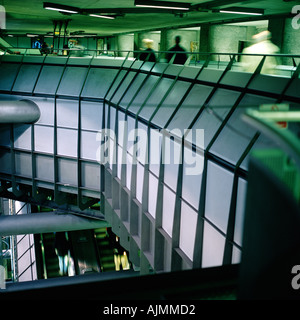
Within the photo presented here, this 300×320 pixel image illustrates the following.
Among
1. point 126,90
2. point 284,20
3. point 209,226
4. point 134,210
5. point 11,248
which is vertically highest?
Result: point 284,20

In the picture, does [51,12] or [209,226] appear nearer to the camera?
[209,226]

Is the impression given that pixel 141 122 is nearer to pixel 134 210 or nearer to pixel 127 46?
pixel 134 210

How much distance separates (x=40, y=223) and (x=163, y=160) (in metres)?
9.83

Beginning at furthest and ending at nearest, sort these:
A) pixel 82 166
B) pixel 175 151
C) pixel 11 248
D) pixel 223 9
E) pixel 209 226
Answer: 1. pixel 11 248
2. pixel 223 9
3. pixel 82 166
4. pixel 175 151
5. pixel 209 226

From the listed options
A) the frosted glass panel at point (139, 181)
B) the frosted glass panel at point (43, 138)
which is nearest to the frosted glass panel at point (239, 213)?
the frosted glass panel at point (139, 181)

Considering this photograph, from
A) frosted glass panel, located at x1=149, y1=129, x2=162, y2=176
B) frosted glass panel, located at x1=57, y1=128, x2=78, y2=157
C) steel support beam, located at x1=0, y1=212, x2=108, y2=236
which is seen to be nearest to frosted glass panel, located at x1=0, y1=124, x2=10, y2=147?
frosted glass panel, located at x1=57, y1=128, x2=78, y2=157

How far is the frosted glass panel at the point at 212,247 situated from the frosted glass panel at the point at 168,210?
1.68 meters

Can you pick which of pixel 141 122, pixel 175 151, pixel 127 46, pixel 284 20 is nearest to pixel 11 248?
pixel 141 122

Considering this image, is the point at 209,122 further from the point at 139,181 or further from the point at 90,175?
the point at 90,175

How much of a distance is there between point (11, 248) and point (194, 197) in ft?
54.6

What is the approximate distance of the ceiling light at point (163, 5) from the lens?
48.4ft

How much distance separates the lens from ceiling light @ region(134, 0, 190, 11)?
48.4ft

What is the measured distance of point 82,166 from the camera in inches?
631

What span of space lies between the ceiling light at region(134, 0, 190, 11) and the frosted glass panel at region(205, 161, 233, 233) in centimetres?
921
